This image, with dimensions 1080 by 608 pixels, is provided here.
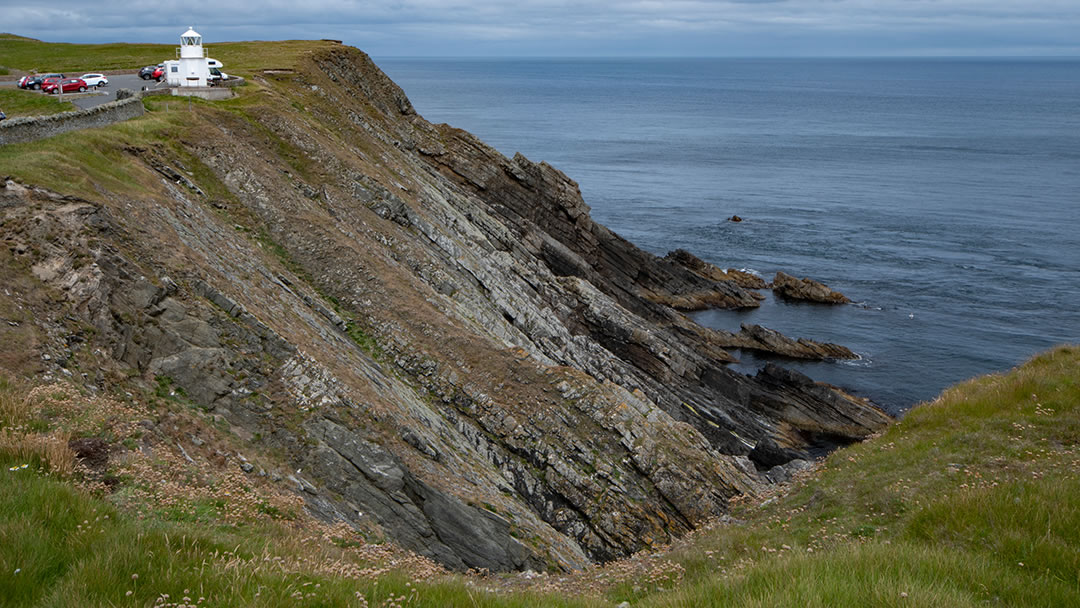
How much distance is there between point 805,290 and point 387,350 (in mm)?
42927

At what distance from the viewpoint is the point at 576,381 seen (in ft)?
86.6

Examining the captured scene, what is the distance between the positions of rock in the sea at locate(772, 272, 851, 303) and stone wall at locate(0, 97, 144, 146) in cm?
4666

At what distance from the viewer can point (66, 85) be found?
4547 centimetres

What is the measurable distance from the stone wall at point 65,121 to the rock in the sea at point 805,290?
153ft

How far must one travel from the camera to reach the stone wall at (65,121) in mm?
25594

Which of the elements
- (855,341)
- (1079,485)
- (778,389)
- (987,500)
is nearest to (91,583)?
(987,500)

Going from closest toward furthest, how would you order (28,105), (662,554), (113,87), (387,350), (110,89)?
(662,554), (387,350), (28,105), (110,89), (113,87)

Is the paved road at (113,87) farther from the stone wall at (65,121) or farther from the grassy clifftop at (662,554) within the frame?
the grassy clifftop at (662,554)

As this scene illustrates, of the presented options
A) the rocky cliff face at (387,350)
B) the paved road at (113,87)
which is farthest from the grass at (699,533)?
the paved road at (113,87)

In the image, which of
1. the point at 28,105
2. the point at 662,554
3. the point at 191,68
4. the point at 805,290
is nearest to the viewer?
the point at 662,554

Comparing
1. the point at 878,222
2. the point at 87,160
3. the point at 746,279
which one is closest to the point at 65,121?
the point at 87,160

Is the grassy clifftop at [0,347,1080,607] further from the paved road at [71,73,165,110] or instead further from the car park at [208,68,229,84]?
the car park at [208,68,229,84]

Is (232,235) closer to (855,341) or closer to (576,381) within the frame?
(576,381)

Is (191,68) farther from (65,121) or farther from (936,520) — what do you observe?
(936,520)
